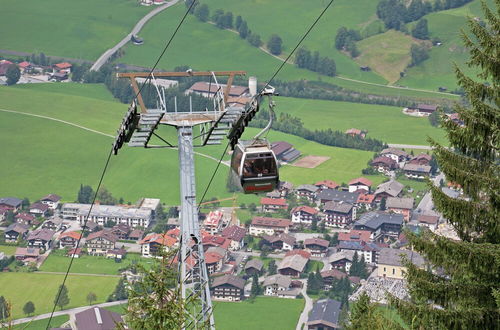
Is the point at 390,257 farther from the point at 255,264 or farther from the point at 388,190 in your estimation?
the point at 388,190

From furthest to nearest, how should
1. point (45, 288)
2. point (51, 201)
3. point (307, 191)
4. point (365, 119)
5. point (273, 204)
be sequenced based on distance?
point (365, 119), point (307, 191), point (273, 204), point (51, 201), point (45, 288)

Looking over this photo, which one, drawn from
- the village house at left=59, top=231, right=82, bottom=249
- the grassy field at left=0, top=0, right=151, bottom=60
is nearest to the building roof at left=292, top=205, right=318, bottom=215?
the village house at left=59, top=231, right=82, bottom=249

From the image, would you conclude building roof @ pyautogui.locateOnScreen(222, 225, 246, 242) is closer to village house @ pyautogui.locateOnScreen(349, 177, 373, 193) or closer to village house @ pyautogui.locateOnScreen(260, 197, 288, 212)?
village house @ pyautogui.locateOnScreen(260, 197, 288, 212)

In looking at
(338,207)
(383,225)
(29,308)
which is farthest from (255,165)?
(338,207)

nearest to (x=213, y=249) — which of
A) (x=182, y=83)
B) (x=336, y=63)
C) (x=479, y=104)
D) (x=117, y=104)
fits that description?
(x=117, y=104)

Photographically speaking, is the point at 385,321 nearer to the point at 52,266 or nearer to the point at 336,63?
the point at 52,266

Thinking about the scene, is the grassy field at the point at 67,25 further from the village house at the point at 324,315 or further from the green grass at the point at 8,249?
the village house at the point at 324,315

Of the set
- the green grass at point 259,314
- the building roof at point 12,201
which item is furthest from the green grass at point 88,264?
the building roof at point 12,201
